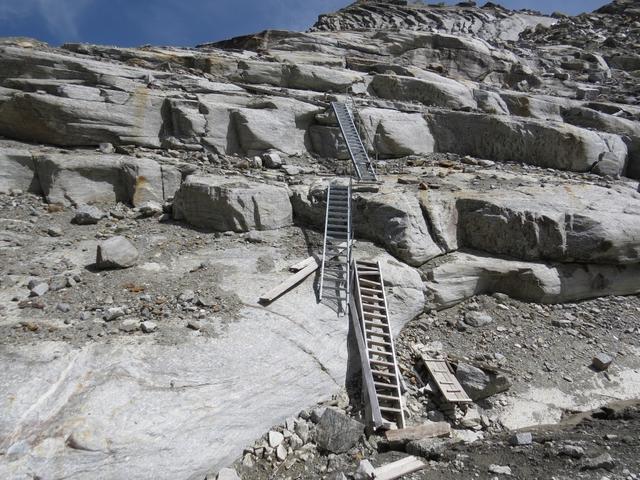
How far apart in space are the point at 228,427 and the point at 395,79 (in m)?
15.0

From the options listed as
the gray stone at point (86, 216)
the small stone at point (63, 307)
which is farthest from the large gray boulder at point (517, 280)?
the gray stone at point (86, 216)

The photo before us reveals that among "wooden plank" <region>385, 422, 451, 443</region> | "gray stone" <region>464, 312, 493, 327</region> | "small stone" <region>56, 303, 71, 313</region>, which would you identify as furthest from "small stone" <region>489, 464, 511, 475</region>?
"small stone" <region>56, 303, 71, 313</region>

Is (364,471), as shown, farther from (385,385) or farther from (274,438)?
(385,385)

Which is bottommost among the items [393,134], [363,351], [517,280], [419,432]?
[419,432]

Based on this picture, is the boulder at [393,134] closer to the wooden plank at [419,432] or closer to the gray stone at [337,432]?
A: the wooden plank at [419,432]

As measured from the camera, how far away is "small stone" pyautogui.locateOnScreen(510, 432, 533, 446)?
5004mm

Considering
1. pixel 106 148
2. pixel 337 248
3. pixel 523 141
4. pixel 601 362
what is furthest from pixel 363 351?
pixel 523 141

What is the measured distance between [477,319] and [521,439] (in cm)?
291

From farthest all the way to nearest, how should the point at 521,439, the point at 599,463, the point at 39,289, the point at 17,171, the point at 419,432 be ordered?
the point at 17,171, the point at 39,289, the point at 419,432, the point at 521,439, the point at 599,463

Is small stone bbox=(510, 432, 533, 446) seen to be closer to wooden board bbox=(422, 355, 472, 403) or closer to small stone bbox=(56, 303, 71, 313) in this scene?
wooden board bbox=(422, 355, 472, 403)

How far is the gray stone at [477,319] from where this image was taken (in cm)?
767

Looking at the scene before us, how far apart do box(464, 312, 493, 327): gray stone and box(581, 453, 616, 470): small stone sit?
3346 mm

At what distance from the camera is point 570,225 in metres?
8.27

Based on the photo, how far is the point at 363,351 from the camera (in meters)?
6.10
